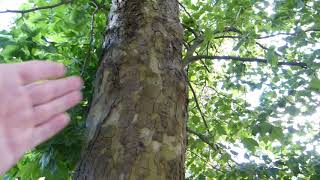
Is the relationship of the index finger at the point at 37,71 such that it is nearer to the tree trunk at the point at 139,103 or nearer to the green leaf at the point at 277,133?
the tree trunk at the point at 139,103

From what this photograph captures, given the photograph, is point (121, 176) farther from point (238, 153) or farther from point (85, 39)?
point (238, 153)

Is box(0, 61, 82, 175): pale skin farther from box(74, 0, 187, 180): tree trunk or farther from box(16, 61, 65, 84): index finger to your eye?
box(74, 0, 187, 180): tree trunk

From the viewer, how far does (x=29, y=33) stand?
2.65 meters

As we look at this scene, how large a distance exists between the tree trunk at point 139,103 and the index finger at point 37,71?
2.25ft

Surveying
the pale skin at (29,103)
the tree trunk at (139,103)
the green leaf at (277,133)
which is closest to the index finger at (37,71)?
the pale skin at (29,103)

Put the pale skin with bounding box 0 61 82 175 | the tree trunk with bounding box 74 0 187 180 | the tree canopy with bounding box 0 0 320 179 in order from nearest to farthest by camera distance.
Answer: the pale skin with bounding box 0 61 82 175
the tree trunk with bounding box 74 0 187 180
the tree canopy with bounding box 0 0 320 179

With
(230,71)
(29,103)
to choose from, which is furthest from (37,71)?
(230,71)

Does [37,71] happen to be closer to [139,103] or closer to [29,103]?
[29,103]

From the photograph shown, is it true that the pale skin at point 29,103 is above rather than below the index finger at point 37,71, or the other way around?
below

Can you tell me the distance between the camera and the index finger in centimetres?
109

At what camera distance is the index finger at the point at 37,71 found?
1.09 metres

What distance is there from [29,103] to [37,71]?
0.09 metres

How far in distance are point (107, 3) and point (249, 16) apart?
4.43 ft

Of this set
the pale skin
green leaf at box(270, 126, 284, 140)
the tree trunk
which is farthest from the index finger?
green leaf at box(270, 126, 284, 140)
